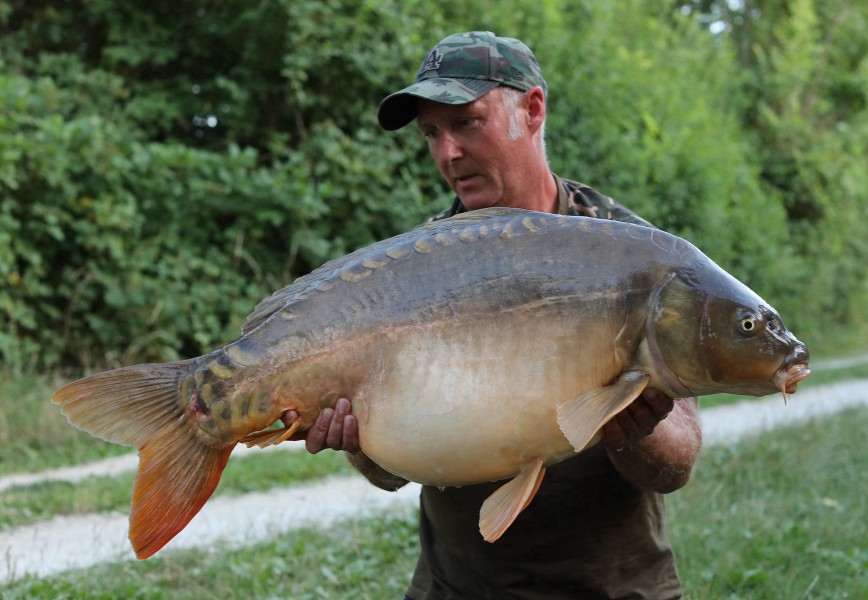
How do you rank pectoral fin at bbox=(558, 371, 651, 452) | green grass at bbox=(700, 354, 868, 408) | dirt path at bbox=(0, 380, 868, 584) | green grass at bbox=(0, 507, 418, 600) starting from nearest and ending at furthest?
pectoral fin at bbox=(558, 371, 651, 452)
green grass at bbox=(0, 507, 418, 600)
dirt path at bbox=(0, 380, 868, 584)
green grass at bbox=(700, 354, 868, 408)

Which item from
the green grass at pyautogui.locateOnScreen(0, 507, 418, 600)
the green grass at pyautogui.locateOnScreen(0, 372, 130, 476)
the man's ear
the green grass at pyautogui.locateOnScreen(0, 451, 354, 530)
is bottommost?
the green grass at pyautogui.locateOnScreen(0, 372, 130, 476)

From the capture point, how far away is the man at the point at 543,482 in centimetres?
247

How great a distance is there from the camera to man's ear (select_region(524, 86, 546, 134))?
2711mm

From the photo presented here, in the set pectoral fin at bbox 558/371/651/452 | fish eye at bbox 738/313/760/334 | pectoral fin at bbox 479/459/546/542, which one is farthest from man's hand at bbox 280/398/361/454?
fish eye at bbox 738/313/760/334

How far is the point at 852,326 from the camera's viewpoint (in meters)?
17.5

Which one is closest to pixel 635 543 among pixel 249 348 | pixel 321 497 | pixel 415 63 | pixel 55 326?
pixel 249 348

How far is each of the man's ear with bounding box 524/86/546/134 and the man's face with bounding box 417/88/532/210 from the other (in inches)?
3.3

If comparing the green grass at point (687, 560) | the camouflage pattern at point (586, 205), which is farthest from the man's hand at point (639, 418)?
the green grass at point (687, 560)

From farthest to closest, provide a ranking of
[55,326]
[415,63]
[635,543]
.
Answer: [415,63], [55,326], [635,543]

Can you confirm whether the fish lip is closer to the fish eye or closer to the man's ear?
the fish eye

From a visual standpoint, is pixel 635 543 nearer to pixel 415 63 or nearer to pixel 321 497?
pixel 321 497

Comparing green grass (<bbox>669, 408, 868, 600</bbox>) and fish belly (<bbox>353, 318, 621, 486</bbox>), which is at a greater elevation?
fish belly (<bbox>353, 318, 621, 486</bbox>)

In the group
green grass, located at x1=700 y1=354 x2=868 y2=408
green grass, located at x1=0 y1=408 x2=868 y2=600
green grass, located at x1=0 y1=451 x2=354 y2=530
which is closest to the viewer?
green grass, located at x1=0 y1=408 x2=868 y2=600

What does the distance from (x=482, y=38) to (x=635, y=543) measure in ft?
4.66
